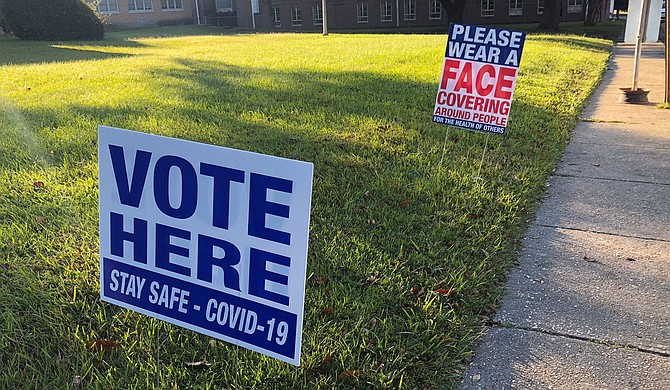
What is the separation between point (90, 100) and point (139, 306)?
6.18 meters

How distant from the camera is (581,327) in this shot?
284cm

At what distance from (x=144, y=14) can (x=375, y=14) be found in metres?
20.1

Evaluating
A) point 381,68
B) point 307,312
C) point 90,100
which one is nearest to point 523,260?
point 307,312

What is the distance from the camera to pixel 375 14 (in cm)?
4062

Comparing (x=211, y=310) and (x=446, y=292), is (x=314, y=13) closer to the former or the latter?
(x=446, y=292)

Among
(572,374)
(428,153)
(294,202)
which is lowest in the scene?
(572,374)

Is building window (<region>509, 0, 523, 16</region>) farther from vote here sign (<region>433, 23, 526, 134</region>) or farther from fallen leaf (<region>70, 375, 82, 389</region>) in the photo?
fallen leaf (<region>70, 375, 82, 389</region>)

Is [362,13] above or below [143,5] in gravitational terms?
below

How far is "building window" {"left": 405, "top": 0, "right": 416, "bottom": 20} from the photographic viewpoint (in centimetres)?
3947

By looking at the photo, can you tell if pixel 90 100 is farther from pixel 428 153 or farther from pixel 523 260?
pixel 523 260

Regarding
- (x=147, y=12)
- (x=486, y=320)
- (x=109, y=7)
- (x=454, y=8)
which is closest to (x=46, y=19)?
(x=454, y=8)

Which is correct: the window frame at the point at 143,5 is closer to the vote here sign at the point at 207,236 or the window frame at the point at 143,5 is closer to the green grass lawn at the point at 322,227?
the green grass lawn at the point at 322,227

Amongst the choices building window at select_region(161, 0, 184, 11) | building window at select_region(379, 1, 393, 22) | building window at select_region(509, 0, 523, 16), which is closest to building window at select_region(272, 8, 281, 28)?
building window at select_region(379, 1, 393, 22)

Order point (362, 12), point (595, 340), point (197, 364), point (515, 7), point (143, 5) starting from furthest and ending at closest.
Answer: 1. point (143, 5)
2. point (362, 12)
3. point (515, 7)
4. point (595, 340)
5. point (197, 364)
